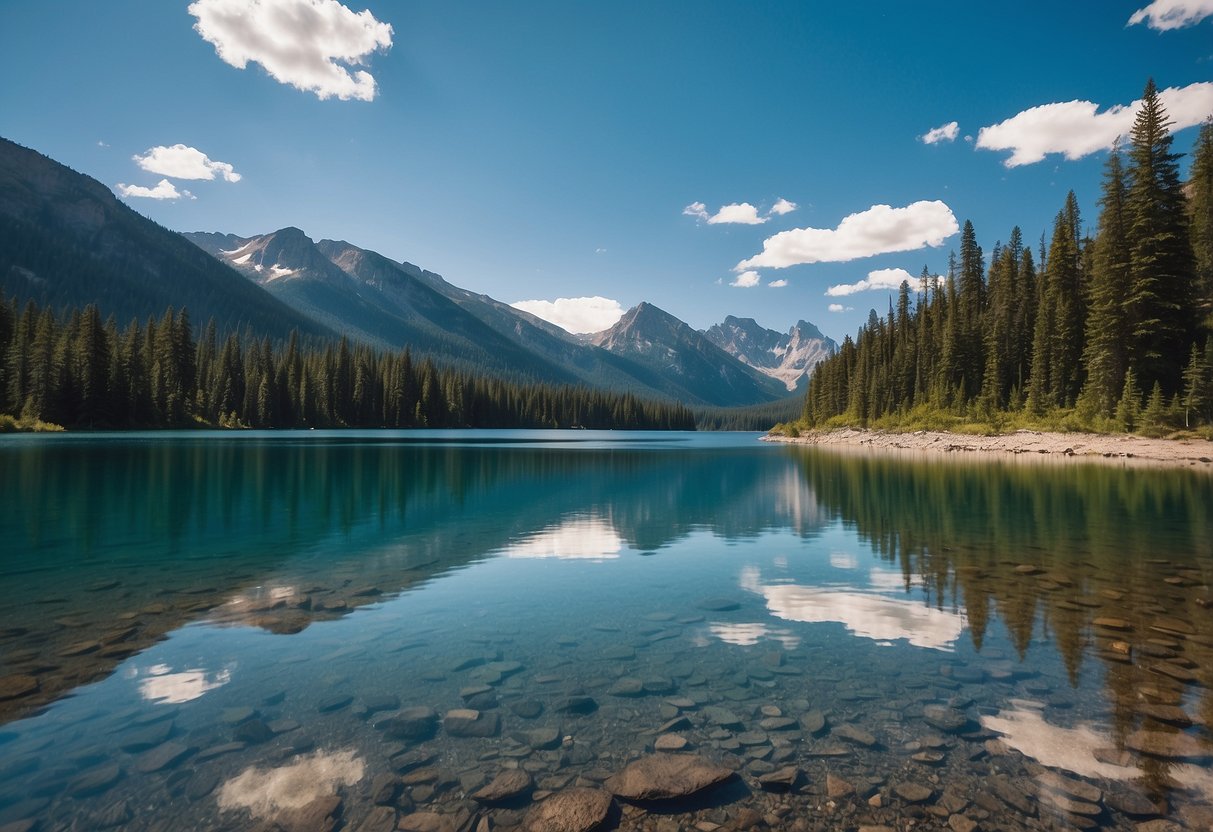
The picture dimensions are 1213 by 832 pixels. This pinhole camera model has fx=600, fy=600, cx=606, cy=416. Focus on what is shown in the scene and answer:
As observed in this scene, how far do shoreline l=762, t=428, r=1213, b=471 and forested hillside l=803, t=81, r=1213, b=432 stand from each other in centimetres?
190

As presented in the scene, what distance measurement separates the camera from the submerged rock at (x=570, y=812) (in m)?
5.99

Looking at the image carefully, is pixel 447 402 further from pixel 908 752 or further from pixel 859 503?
pixel 908 752

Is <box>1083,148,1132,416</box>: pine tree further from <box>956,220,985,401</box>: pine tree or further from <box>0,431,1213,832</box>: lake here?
<box>0,431,1213,832</box>: lake

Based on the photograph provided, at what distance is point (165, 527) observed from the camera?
898 inches

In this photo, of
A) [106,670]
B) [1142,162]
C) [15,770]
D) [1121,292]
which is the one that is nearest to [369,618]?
[106,670]

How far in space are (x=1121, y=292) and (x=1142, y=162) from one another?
13501 mm

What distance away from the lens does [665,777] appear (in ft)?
22.1

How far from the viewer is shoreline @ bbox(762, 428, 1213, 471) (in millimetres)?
47031

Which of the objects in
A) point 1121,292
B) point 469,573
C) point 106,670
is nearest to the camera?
point 106,670

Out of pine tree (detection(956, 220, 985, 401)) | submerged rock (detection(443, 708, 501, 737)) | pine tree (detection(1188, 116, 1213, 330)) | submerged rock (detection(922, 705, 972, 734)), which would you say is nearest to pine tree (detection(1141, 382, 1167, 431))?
pine tree (detection(1188, 116, 1213, 330))

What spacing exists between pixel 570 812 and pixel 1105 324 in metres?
73.9

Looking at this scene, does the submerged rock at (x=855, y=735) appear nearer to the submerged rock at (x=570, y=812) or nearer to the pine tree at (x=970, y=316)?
the submerged rock at (x=570, y=812)

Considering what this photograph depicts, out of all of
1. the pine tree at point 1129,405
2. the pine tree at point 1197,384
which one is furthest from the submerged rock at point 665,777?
the pine tree at point 1129,405

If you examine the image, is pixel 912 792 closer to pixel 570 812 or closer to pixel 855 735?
pixel 855 735
